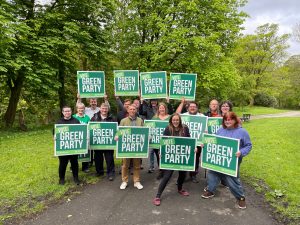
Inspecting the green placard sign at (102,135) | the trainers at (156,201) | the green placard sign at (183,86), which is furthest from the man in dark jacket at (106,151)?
the green placard sign at (183,86)

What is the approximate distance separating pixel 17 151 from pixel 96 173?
5.05 meters

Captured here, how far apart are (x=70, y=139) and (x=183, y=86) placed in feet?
12.7

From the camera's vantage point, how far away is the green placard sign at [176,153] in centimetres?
586

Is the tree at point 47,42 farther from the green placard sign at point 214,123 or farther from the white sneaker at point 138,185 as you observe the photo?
the green placard sign at point 214,123

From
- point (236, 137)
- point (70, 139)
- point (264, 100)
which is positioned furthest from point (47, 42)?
point (264, 100)

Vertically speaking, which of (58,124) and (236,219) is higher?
(58,124)

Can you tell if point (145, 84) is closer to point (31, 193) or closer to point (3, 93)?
point (31, 193)

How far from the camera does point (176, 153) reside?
19.3ft

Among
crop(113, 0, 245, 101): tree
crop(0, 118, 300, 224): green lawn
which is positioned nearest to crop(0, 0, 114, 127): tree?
crop(113, 0, 245, 101): tree

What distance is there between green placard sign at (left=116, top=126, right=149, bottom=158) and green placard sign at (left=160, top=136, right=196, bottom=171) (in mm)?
771

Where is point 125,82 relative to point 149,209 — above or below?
above

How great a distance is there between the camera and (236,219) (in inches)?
201

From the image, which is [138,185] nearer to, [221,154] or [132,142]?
[132,142]

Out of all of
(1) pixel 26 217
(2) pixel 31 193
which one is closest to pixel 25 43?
(2) pixel 31 193
